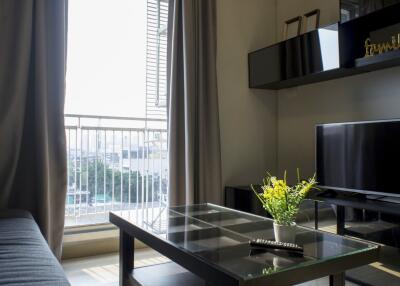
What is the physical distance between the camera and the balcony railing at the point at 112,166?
298 cm

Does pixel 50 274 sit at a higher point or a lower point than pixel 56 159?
lower

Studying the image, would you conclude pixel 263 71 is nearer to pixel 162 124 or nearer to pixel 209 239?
pixel 162 124

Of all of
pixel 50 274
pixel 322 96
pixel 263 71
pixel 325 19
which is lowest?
pixel 50 274

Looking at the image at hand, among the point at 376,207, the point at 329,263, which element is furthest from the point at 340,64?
the point at 329,263

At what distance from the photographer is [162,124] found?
3.27m

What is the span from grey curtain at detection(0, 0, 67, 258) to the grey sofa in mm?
636

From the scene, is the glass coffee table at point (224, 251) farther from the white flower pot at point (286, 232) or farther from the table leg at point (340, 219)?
the table leg at point (340, 219)

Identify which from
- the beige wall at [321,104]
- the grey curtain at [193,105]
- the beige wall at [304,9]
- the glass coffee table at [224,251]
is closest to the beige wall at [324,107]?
the beige wall at [321,104]

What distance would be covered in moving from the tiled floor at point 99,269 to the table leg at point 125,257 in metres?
0.38

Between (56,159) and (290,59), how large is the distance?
6.90 ft

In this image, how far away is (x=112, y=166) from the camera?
3.13m

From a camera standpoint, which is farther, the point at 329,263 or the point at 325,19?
the point at 325,19

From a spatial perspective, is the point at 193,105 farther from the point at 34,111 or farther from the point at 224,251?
the point at 224,251

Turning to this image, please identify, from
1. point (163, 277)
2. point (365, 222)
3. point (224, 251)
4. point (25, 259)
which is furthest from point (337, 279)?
point (25, 259)
